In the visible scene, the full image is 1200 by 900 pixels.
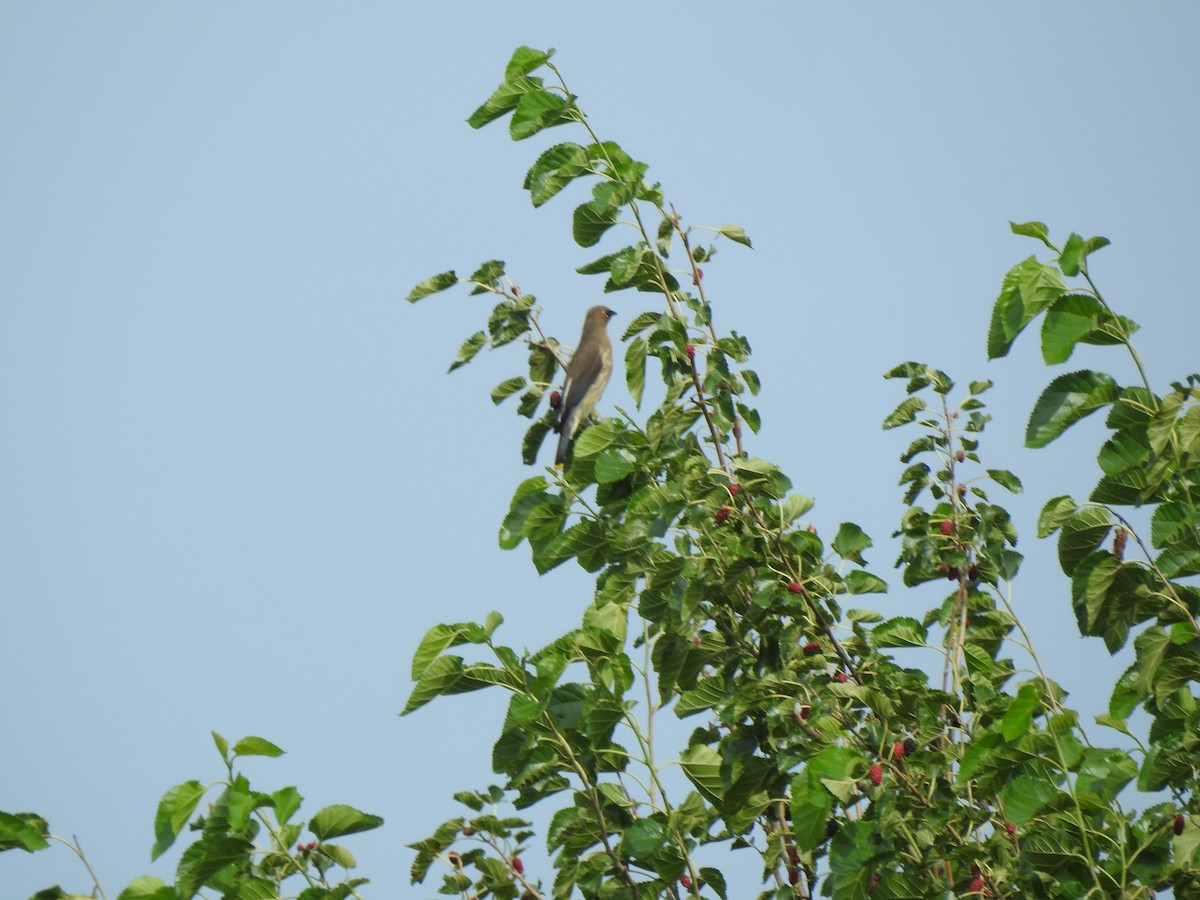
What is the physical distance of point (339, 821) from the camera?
3725mm

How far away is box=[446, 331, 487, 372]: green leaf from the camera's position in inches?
210

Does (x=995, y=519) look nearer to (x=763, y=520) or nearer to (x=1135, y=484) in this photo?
(x=763, y=520)

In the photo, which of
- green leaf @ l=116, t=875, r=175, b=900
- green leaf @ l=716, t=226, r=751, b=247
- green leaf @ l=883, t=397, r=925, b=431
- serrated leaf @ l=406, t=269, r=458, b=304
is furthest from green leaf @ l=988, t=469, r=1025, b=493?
green leaf @ l=116, t=875, r=175, b=900

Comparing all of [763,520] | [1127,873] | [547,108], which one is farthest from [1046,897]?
[547,108]

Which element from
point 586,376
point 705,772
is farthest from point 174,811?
point 586,376

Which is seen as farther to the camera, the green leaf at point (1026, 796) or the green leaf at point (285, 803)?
the green leaf at point (285, 803)

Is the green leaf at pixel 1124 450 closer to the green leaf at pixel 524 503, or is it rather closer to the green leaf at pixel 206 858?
the green leaf at pixel 524 503

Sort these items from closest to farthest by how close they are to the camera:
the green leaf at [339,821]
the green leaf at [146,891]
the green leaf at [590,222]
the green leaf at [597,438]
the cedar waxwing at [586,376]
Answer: the green leaf at [146,891]
the green leaf at [339,821]
the green leaf at [597,438]
the green leaf at [590,222]
the cedar waxwing at [586,376]

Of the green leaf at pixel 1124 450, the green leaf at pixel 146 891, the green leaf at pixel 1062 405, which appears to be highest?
the green leaf at pixel 1062 405

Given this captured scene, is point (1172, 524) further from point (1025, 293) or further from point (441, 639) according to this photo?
point (441, 639)

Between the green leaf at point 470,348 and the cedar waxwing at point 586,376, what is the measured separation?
0.37 meters

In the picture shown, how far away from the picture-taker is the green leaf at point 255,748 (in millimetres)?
3463

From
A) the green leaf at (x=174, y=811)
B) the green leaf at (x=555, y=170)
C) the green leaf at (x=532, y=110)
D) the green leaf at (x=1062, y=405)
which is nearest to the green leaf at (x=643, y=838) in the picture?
the green leaf at (x=174, y=811)

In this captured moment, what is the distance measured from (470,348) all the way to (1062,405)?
2.68 metres
